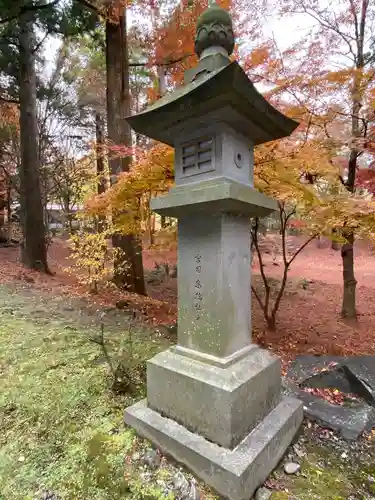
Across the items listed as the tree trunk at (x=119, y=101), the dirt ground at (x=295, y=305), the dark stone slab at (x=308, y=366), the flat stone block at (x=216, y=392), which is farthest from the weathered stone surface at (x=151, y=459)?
the tree trunk at (x=119, y=101)

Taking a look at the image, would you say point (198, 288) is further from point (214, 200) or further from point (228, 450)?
point (228, 450)

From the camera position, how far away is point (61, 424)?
2.49 m

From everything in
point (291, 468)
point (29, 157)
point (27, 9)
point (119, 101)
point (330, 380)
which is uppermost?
point (27, 9)

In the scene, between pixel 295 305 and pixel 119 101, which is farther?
pixel 295 305

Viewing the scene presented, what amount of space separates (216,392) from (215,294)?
0.69 metres

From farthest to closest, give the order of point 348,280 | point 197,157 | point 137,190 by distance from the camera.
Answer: point 348,280 < point 137,190 < point 197,157

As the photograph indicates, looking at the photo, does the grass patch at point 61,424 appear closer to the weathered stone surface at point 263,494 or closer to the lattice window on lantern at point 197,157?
the weathered stone surface at point 263,494

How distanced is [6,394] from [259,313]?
614 centimetres

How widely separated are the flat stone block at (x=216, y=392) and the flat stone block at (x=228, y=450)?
0.06 m

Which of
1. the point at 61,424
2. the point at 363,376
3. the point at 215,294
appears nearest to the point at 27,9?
the point at 215,294

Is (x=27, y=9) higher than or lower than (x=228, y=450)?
higher

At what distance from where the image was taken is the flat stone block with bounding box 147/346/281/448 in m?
2.08

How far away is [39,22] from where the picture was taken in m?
8.41

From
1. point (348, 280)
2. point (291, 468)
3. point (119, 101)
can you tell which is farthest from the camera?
point (348, 280)
